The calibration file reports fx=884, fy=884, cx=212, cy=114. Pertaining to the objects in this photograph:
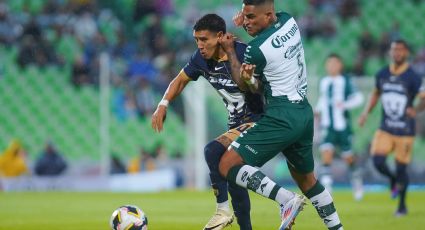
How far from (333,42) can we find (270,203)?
31.6ft

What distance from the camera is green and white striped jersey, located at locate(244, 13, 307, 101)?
740 cm

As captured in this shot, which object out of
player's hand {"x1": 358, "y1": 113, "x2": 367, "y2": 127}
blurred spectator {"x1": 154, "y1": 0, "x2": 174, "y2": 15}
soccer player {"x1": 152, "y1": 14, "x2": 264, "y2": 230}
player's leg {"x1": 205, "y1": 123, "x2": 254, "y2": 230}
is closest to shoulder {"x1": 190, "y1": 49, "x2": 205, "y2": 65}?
soccer player {"x1": 152, "y1": 14, "x2": 264, "y2": 230}

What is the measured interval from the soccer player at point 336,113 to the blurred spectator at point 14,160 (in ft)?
23.8

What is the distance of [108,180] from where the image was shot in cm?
2028

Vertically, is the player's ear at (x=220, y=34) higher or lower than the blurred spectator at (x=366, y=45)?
higher

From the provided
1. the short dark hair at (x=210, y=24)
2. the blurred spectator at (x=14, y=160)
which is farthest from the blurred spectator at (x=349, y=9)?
the short dark hair at (x=210, y=24)

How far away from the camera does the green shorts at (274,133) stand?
740cm

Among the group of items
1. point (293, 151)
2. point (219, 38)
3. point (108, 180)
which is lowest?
point (108, 180)

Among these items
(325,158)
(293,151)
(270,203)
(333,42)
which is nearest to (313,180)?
(293,151)

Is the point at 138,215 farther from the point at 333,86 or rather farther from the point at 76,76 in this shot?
the point at 76,76

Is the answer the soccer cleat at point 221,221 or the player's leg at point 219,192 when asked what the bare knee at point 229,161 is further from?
the soccer cleat at point 221,221

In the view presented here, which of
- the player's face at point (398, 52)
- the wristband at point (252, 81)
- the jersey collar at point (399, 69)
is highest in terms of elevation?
the wristband at point (252, 81)

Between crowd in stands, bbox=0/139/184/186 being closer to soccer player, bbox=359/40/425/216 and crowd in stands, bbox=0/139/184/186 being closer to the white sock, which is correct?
soccer player, bbox=359/40/425/216

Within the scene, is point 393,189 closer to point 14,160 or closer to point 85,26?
point 14,160
